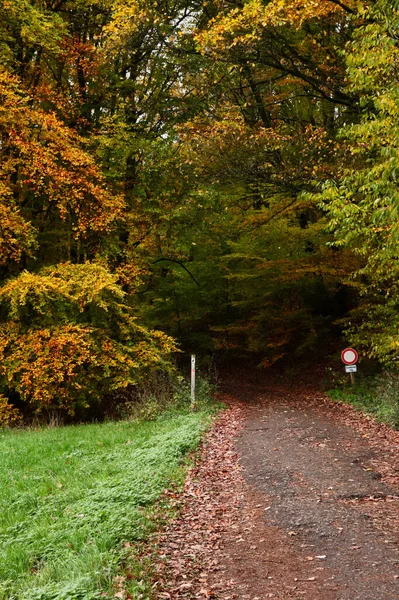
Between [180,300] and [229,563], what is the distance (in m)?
16.4

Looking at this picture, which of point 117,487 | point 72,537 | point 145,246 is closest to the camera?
point 72,537

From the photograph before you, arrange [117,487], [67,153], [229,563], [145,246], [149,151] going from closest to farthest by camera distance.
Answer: [229,563], [117,487], [67,153], [149,151], [145,246]

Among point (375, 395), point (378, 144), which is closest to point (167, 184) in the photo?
point (375, 395)

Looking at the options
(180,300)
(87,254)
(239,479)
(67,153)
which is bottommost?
(239,479)

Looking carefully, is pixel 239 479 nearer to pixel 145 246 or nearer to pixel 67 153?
pixel 67 153

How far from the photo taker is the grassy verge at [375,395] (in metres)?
12.0

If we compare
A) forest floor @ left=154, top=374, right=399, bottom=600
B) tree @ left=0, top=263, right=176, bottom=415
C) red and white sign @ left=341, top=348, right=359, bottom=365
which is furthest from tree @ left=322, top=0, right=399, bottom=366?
tree @ left=0, top=263, right=176, bottom=415

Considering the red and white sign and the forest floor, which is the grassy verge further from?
the red and white sign

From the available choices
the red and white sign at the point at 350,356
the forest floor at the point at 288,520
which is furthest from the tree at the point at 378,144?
the red and white sign at the point at 350,356

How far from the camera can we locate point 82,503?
6.78m

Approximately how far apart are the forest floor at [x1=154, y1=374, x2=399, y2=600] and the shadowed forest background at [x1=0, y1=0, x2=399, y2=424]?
281cm

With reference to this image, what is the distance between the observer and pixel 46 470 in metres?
9.16

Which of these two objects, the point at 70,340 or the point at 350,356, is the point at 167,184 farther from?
the point at 350,356

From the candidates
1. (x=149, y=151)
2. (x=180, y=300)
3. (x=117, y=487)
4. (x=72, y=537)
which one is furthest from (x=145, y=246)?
(x=72, y=537)
